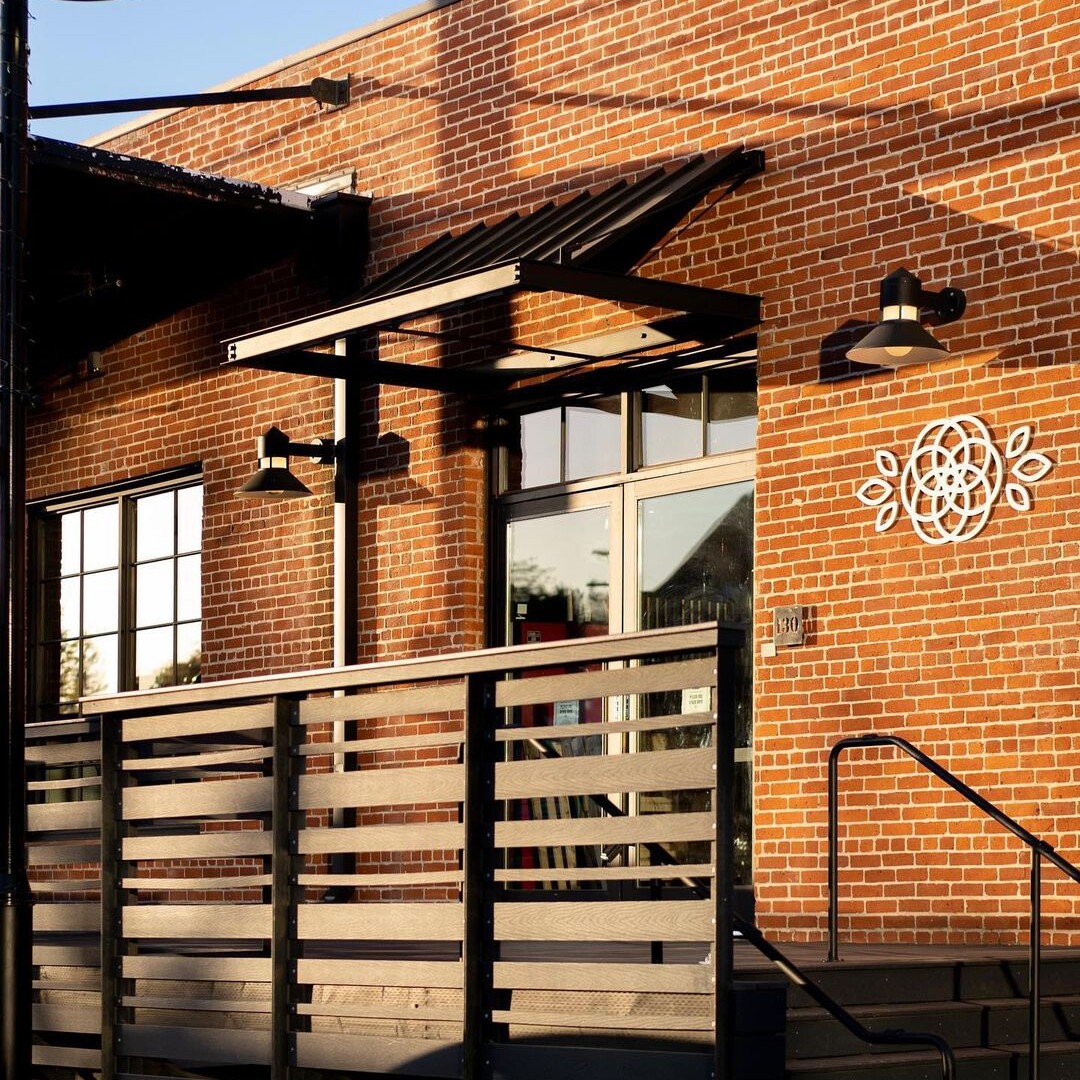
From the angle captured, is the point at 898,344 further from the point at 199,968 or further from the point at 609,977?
the point at 199,968

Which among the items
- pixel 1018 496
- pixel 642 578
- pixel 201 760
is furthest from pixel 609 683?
pixel 642 578

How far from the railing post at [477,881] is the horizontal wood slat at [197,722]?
1.09 m

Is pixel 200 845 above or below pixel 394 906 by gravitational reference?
above

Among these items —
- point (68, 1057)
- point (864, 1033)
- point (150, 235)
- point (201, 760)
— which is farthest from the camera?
point (150, 235)

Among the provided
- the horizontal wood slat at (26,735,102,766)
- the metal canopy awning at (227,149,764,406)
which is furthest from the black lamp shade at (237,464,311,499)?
the horizontal wood slat at (26,735,102,766)

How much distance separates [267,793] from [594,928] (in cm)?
173

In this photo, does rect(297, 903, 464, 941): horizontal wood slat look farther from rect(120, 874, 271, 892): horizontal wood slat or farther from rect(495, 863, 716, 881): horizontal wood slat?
rect(495, 863, 716, 881): horizontal wood slat

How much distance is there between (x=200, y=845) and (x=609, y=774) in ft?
7.53

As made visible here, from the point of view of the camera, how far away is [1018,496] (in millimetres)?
8766

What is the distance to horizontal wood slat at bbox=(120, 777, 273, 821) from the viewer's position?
23.2ft

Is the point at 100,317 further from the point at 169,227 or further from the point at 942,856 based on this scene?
the point at 942,856

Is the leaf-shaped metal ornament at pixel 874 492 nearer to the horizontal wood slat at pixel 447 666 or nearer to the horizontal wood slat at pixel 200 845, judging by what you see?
the horizontal wood slat at pixel 447 666

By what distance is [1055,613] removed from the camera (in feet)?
28.3

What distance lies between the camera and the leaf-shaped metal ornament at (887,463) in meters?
9.27
